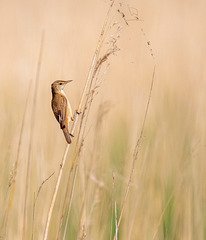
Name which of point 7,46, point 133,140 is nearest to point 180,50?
point 7,46

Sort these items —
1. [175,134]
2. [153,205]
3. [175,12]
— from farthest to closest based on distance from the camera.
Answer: [175,12] < [175,134] < [153,205]

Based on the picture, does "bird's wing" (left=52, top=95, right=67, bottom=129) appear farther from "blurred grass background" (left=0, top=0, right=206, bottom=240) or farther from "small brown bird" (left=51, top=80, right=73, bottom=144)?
"blurred grass background" (left=0, top=0, right=206, bottom=240)

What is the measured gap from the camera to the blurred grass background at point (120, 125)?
1991 millimetres

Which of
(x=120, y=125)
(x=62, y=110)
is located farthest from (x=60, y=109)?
(x=120, y=125)

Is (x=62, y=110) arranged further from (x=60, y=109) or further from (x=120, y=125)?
(x=120, y=125)

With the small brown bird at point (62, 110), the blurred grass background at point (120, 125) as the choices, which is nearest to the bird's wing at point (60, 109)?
the small brown bird at point (62, 110)

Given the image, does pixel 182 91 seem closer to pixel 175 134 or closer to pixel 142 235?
pixel 175 134

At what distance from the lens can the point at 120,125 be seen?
339 cm

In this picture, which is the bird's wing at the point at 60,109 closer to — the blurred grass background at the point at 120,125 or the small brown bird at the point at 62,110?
the small brown bird at the point at 62,110

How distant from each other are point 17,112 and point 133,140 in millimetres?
1359

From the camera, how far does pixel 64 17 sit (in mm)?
5887

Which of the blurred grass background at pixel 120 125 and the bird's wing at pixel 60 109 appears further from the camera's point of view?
the blurred grass background at pixel 120 125

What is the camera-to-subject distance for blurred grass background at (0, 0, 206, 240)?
1.99 meters

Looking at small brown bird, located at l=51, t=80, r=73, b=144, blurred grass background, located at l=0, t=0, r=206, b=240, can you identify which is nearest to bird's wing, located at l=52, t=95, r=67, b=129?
small brown bird, located at l=51, t=80, r=73, b=144
